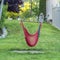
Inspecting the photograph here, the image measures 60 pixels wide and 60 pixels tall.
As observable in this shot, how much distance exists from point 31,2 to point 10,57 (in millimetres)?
23392

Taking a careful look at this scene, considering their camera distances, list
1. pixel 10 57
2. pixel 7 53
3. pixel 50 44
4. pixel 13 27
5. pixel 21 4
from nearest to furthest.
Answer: pixel 10 57 → pixel 7 53 → pixel 50 44 → pixel 13 27 → pixel 21 4

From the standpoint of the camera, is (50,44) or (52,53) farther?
(50,44)

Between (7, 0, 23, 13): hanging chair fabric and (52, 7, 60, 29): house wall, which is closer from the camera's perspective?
(52, 7, 60, 29): house wall

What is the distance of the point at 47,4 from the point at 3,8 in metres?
10.5

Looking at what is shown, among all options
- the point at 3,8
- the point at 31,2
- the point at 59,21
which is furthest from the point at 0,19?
the point at 31,2

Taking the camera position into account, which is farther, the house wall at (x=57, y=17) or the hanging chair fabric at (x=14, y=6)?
the hanging chair fabric at (x=14, y=6)

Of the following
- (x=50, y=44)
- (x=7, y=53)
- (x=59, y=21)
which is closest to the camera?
(x=7, y=53)

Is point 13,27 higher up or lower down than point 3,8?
lower down

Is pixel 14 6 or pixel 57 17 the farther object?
pixel 14 6

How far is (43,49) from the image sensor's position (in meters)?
11.1

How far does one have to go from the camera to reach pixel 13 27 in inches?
711

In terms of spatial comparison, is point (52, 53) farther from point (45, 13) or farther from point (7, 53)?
point (45, 13)

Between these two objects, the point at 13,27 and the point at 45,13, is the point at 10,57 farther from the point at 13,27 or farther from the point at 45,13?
the point at 45,13

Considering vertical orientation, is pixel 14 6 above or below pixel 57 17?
below
